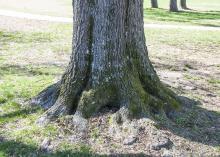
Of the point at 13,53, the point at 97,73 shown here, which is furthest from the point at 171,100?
the point at 13,53

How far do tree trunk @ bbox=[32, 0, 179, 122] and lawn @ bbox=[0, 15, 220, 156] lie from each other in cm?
43

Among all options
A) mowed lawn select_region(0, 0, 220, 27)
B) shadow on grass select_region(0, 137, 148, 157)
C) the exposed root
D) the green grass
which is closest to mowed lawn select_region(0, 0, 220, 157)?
shadow on grass select_region(0, 137, 148, 157)

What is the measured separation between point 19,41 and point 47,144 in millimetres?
8341

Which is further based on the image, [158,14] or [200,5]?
[200,5]

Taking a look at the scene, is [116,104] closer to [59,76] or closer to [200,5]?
[59,76]

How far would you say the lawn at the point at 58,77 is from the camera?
602cm

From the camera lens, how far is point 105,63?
6.37 m

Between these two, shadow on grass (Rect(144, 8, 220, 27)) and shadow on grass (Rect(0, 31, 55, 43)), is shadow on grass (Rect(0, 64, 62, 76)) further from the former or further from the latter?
shadow on grass (Rect(144, 8, 220, 27))

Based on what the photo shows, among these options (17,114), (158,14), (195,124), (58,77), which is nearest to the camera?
(195,124)

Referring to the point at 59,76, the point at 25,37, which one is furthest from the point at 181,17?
the point at 59,76

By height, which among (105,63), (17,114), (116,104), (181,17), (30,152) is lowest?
(30,152)

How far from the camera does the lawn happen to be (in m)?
6.02

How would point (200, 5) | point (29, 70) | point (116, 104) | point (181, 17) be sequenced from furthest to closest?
point (200, 5) < point (181, 17) < point (29, 70) < point (116, 104)

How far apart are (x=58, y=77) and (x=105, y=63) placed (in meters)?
2.92
